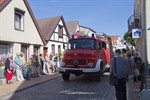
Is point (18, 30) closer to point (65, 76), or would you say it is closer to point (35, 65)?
point (35, 65)

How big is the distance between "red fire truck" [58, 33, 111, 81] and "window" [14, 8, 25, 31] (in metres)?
5.71

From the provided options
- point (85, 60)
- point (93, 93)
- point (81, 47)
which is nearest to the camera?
point (93, 93)

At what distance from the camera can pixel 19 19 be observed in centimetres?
2161

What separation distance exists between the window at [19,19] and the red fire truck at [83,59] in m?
5.71

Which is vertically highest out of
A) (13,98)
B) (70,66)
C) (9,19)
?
(9,19)

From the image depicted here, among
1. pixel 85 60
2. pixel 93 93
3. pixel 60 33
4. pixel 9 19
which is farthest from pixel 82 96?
pixel 60 33

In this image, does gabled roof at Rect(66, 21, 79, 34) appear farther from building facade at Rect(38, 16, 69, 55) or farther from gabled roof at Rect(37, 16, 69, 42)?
gabled roof at Rect(37, 16, 69, 42)

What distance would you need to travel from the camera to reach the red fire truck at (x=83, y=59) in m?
15.6

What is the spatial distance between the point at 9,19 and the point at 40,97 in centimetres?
957

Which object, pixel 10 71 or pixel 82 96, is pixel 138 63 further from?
pixel 10 71

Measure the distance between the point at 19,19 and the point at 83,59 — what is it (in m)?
7.99

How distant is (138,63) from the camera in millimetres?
11766

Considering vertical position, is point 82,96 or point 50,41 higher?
point 50,41

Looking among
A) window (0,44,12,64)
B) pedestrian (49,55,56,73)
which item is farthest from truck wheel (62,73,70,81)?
pedestrian (49,55,56,73)
